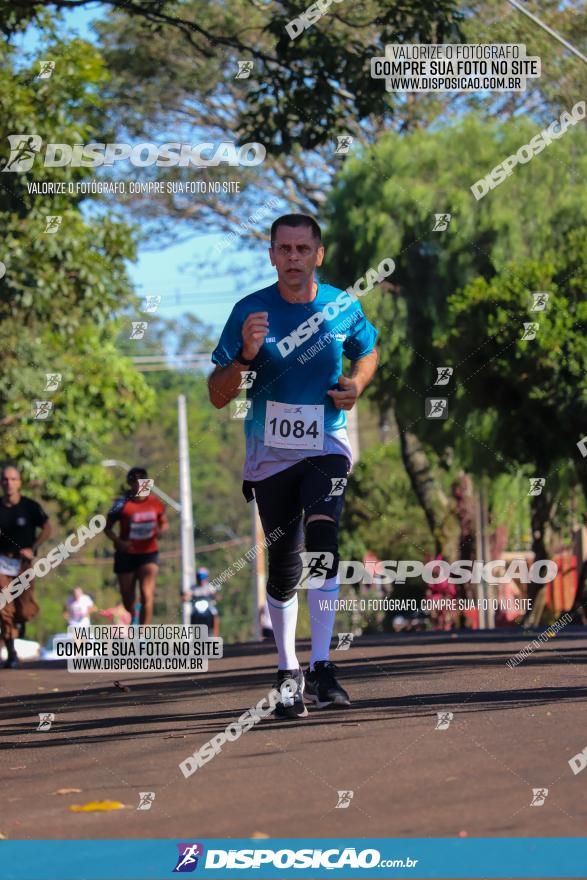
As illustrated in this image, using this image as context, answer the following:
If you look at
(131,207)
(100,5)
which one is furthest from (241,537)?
(100,5)

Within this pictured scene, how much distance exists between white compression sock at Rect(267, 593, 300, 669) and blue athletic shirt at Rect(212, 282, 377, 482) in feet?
1.92

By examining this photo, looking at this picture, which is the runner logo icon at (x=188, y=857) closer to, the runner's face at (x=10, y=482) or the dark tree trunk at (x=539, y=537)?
the runner's face at (x=10, y=482)

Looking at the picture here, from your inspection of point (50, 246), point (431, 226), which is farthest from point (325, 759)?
point (431, 226)

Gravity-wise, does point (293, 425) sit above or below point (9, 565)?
above

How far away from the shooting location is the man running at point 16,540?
13.6 m

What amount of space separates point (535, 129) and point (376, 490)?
16.2 metres

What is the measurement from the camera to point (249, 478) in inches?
292

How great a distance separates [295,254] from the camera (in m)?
7.14

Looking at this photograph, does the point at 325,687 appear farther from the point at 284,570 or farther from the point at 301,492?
the point at 301,492

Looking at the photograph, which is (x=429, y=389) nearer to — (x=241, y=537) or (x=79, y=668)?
(x=79, y=668)

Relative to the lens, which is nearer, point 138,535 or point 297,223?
point 297,223

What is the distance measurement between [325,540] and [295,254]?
1.24 metres

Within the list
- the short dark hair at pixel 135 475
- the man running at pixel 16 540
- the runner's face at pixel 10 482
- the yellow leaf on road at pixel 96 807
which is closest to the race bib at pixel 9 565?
the man running at pixel 16 540

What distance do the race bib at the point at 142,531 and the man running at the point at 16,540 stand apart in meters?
0.69
